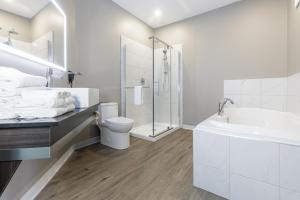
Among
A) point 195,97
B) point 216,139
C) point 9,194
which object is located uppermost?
point 195,97

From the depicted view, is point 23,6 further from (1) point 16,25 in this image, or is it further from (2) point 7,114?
(2) point 7,114

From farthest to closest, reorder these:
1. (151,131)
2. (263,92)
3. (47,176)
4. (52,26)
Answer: (151,131) < (263,92) < (52,26) < (47,176)

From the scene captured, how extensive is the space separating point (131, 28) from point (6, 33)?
2504 millimetres

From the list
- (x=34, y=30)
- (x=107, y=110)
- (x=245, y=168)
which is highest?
(x=34, y=30)

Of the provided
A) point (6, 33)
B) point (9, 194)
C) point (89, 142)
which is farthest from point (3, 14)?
point (89, 142)

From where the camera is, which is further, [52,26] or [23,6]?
[52,26]

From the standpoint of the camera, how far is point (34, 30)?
1398 mm

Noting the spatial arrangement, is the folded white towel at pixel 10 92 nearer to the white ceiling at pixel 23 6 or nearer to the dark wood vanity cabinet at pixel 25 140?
the dark wood vanity cabinet at pixel 25 140

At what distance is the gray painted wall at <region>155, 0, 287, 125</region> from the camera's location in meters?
2.58

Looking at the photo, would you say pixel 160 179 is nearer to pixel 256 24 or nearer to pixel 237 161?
pixel 237 161

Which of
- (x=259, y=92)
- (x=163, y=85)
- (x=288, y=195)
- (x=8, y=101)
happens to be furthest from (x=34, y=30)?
(x=259, y=92)

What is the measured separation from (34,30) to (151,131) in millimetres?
2481

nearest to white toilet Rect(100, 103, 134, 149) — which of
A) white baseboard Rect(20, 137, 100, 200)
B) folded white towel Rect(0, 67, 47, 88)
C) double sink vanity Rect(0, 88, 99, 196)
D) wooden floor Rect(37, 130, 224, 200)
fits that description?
wooden floor Rect(37, 130, 224, 200)

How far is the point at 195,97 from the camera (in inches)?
135
